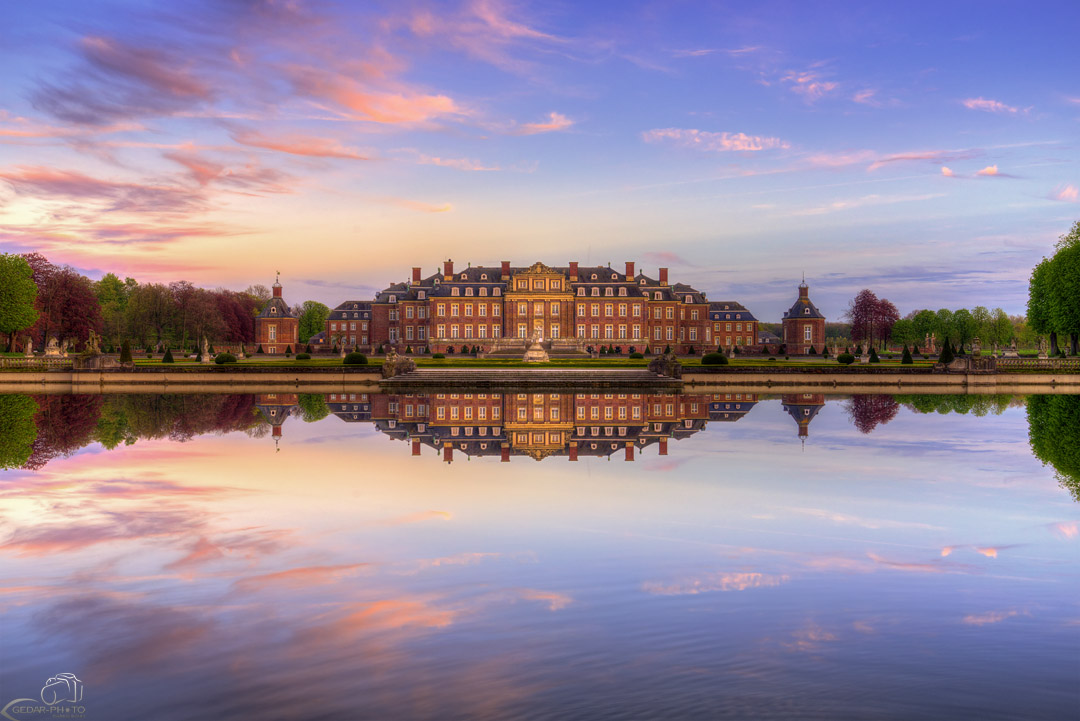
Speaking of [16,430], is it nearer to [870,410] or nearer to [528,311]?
[870,410]

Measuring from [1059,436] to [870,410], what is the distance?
22.0 ft

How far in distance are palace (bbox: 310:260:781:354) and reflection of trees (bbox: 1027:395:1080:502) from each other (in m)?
49.3

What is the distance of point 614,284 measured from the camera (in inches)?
3132

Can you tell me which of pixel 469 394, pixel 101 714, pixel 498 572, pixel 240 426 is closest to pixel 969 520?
pixel 498 572

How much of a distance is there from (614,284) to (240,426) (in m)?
62.3

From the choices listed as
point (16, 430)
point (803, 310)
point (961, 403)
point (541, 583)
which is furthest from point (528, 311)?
point (541, 583)

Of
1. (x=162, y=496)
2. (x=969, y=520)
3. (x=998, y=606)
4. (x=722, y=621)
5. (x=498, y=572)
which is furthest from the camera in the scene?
(x=162, y=496)

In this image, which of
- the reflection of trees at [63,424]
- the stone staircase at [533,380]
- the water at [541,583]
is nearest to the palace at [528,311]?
the stone staircase at [533,380]

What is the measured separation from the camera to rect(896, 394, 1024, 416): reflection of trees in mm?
24969

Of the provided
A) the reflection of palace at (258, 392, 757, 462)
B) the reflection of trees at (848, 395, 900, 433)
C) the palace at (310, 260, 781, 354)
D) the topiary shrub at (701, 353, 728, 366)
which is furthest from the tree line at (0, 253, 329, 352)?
the reflection of trees at (848, 395, 900, 433)

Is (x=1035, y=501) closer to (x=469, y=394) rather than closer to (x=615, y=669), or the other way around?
(x=615, y=669)

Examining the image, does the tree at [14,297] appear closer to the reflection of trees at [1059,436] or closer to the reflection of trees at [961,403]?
the reflection of trees at [961,403]

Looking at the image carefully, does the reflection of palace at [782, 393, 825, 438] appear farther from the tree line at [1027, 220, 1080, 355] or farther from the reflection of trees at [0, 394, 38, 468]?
the tree line at [1027, 220, 1080, 355]

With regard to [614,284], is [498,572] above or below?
below
